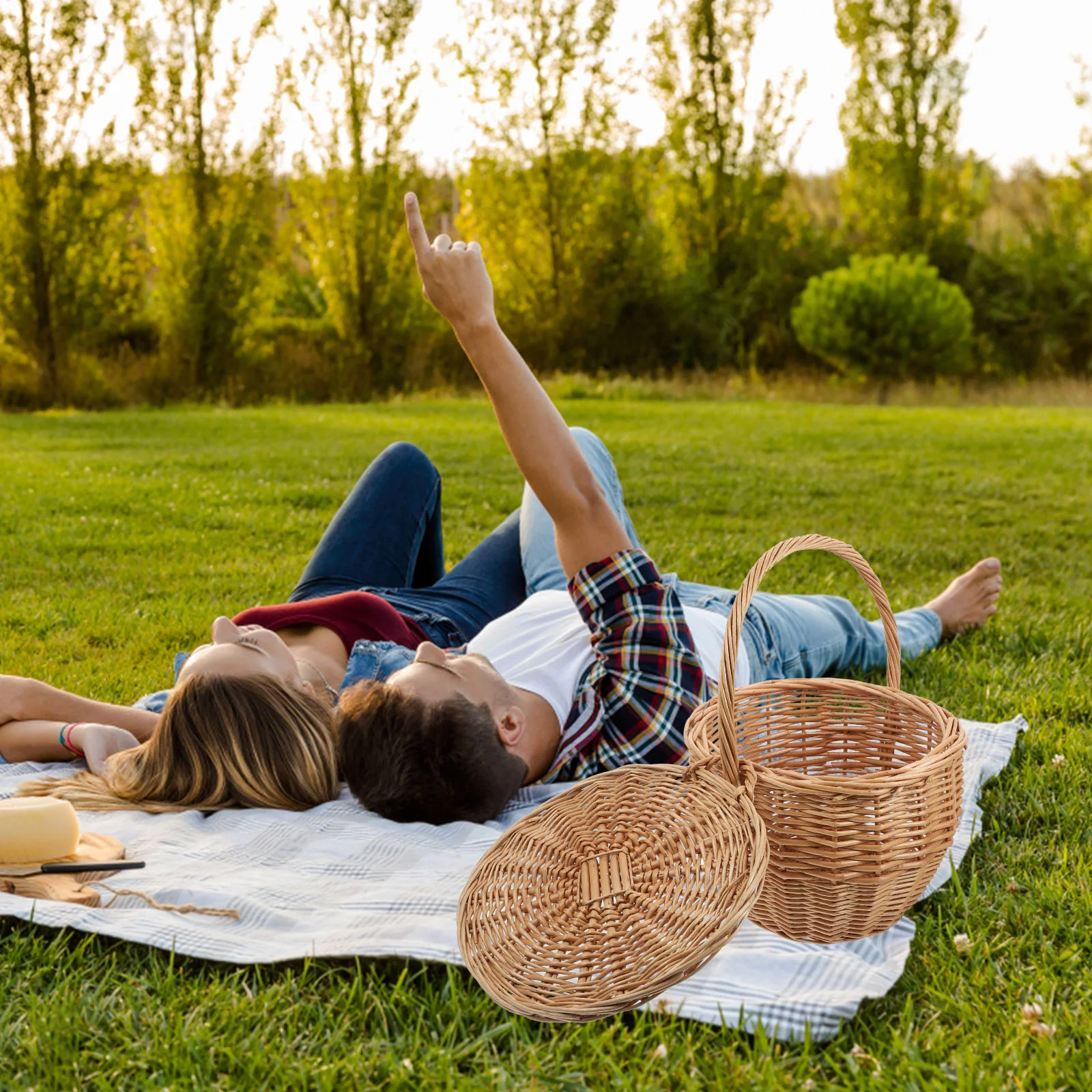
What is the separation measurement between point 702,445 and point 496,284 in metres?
10.5

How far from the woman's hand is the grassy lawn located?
656mm

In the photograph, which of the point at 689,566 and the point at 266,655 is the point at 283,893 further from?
the point at 689,566

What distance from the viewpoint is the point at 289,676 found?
104 inches

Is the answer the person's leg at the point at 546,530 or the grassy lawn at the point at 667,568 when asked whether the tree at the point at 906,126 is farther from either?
the person's leg at the point at 546,530

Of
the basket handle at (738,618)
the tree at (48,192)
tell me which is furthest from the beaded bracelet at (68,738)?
the tree at (48,192)

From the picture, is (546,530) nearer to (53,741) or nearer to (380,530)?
(380,530)

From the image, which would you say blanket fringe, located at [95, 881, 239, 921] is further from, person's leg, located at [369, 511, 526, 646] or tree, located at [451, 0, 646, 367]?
tree, located at [451, 0, 646, 367]

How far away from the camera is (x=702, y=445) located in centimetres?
990

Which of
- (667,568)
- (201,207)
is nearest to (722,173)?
(201,207)

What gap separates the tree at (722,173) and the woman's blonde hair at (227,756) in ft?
60.6

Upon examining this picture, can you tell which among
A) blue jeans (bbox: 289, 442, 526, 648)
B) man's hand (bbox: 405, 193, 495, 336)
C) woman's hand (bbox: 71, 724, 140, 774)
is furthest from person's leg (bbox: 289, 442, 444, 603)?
man's hand (bbox: 405, 193, 495, 336)

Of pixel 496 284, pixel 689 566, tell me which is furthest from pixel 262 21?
pixel 689 566

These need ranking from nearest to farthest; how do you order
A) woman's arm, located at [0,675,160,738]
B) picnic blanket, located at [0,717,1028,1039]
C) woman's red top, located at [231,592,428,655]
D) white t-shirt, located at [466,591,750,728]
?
picnic blanket, located at [0,717,1028,1039] → white t-shirt, located at [466,591,750,728] → woman's arm, located at [0,675,160,738] → woman's red top, located at [231,592,428,655]

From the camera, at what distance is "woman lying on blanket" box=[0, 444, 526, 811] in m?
2.51
